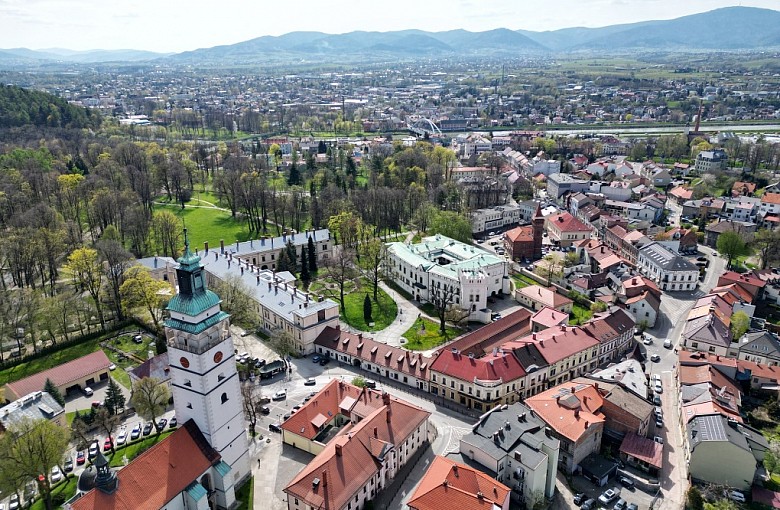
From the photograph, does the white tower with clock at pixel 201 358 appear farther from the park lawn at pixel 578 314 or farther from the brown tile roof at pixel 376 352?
the park lawn at pixel 578 314

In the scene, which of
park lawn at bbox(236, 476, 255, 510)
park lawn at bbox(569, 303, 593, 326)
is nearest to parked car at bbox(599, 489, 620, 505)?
park lawn at bbox(236, 476, 255, 510)

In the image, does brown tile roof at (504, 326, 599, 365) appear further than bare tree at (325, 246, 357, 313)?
No

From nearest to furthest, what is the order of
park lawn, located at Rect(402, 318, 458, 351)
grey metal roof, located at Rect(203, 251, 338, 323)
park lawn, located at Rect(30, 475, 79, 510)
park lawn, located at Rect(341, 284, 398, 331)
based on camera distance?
park lawn, located at Rect(30, 475, 79, 510)
grey metal roof, located at Rect(203, 251, 338, 323)
park lawn, located at Rect(402, 318, 458, 351)
park lawn, located at Rect(341, 284, 398, 331)

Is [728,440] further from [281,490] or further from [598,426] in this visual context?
[281,490]

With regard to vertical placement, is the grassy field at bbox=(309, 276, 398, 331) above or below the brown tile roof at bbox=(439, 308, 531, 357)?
below

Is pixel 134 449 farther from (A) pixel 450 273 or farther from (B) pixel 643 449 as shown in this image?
(A) pixel 450 273

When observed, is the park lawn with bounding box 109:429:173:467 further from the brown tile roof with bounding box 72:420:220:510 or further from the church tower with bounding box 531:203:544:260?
the church tower with bounding box 531:203:544:260

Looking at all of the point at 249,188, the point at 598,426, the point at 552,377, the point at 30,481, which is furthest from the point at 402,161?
the point at 30,481
